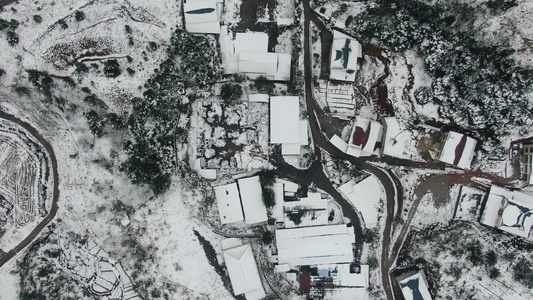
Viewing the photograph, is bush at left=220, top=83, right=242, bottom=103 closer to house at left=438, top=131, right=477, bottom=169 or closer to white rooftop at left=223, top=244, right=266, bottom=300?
white rooftop at left=223, top=244, right=266, bottom=300

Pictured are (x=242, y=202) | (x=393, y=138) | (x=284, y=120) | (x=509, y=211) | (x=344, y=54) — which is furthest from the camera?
(x=242, y=202)

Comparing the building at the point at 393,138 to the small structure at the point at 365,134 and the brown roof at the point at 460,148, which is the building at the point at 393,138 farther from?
the brown roof at the point at 460,148

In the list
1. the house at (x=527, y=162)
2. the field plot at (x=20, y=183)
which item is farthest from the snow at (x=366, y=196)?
the field plot at (x=20, y=183)

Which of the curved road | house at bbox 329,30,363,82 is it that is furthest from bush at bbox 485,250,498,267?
the curved road

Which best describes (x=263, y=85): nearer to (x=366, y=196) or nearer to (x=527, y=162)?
(x=366, y=196)

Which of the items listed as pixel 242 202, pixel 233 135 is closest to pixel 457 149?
pixel 242 202

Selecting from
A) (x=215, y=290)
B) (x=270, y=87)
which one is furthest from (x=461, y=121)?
(x=215, y=290)
